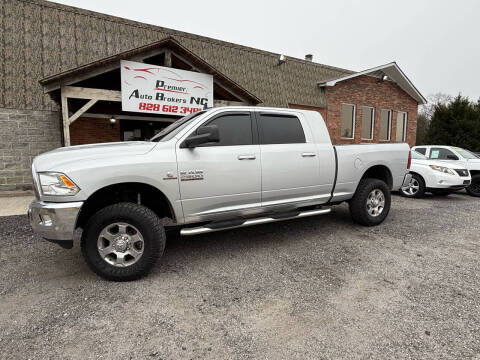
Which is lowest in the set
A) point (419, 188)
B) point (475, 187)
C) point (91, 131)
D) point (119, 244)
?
point (475, 187)

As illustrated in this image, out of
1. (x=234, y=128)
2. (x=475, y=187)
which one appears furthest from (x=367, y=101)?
(x=234, y=128)

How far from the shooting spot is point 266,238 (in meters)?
4.23

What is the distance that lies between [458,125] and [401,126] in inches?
170

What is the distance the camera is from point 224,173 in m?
3.31

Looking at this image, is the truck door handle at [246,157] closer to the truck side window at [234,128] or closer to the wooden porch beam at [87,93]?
the truck side window at [234,128]

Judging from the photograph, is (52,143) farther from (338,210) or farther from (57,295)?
(338,210)

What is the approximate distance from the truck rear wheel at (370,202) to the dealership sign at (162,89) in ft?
17.8

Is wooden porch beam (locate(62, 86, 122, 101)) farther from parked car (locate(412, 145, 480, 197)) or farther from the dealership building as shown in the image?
parked car (locate(412, 145, 480, 197))

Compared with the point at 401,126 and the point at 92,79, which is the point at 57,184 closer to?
the point at 92,79

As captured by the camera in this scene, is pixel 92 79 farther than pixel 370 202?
Yes

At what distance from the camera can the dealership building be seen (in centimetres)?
711

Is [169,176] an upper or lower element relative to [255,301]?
upper

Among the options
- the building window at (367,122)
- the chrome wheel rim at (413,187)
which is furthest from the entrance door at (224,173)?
the building window at (367,122)

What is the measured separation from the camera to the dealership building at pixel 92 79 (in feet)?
23.3
